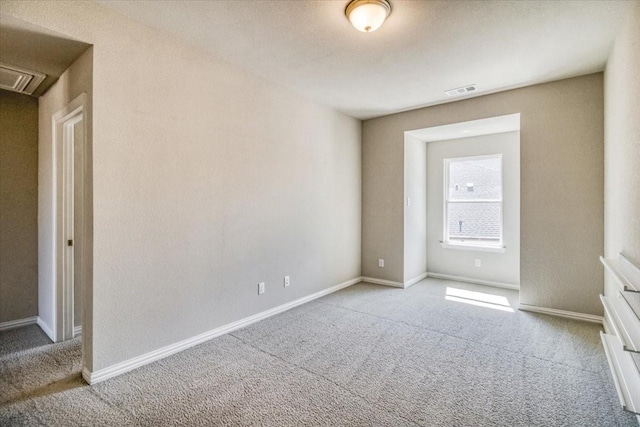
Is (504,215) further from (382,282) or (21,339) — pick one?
(21,339)

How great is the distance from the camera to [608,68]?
3020 millimetres

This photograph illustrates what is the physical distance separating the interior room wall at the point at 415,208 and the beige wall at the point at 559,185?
102 centimetres

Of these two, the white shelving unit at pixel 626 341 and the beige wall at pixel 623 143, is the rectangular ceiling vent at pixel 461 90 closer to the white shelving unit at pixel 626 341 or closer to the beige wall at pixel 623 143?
the beige wall at pixel 623 143

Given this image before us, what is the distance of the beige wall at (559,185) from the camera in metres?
3.36

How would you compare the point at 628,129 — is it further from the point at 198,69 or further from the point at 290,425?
the point at 198,69

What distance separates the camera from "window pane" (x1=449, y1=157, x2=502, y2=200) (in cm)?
493

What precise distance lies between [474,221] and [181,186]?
446 centimetres

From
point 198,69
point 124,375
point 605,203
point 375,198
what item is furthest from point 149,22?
point 605,203

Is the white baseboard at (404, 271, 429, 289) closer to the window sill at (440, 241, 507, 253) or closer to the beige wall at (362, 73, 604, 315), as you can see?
the window sill at (440, 241, 507, 253)

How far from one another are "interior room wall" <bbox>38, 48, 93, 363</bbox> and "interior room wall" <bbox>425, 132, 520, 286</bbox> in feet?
15.9

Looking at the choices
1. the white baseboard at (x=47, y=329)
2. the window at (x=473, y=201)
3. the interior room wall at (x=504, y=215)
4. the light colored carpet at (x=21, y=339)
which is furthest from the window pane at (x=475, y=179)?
the light colored carpet at (x=21, y=339)

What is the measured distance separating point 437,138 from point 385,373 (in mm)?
4014

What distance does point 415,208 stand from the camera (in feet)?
17.0

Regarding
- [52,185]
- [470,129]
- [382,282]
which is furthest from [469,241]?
[52,185]
